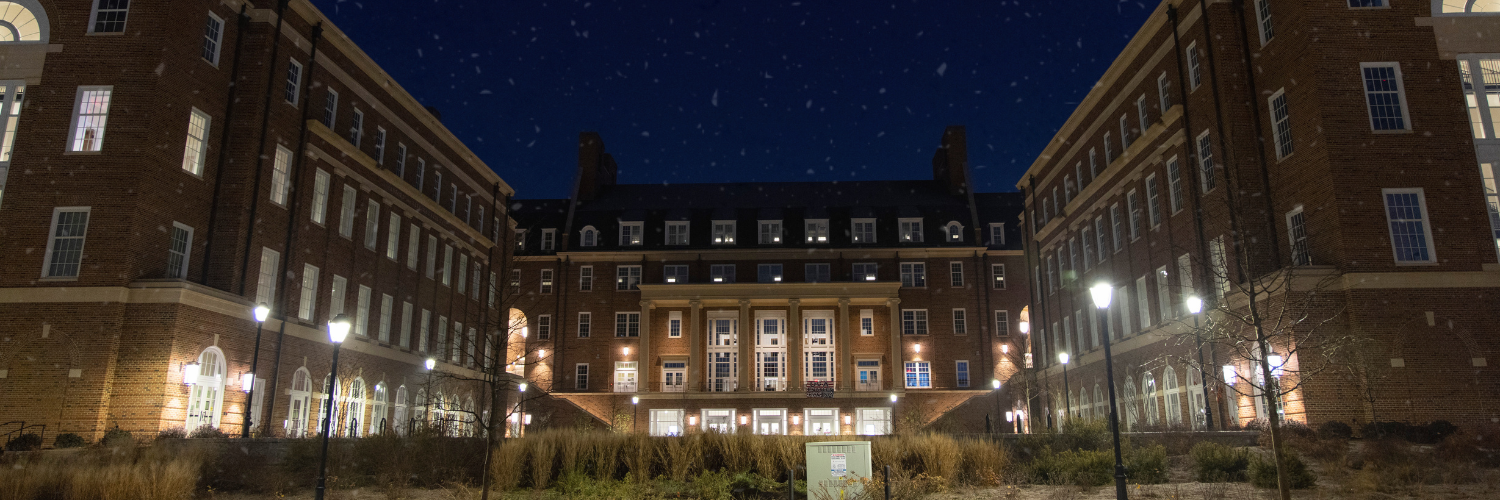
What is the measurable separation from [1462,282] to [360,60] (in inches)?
1611

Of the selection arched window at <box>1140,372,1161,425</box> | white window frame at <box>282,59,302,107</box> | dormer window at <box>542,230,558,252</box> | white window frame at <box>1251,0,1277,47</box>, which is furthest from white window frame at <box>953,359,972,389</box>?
white window frame at <box>282,59,302,107</box>

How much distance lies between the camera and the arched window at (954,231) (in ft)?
216

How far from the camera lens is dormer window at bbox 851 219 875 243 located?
66938 millimetres

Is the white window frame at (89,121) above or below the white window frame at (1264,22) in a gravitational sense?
below

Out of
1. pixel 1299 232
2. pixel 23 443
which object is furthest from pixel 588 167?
pixel 1299 232

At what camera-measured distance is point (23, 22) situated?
30.9 m

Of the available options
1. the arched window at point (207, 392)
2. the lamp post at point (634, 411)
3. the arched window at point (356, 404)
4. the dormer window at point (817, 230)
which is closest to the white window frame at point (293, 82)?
the arched window at point (207, 392)

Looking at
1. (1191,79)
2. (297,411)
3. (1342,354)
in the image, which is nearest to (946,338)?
(1191,79)

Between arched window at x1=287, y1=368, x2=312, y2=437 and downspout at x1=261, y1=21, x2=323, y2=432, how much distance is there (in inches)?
55.8

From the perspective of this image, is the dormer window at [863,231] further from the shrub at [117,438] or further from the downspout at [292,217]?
the shrub at [117,438]

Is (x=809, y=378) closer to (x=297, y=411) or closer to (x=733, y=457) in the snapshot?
(x=297, y=411)

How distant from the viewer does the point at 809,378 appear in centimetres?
6181

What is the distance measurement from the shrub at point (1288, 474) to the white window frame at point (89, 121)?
107ft

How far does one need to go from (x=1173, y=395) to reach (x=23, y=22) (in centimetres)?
4185
